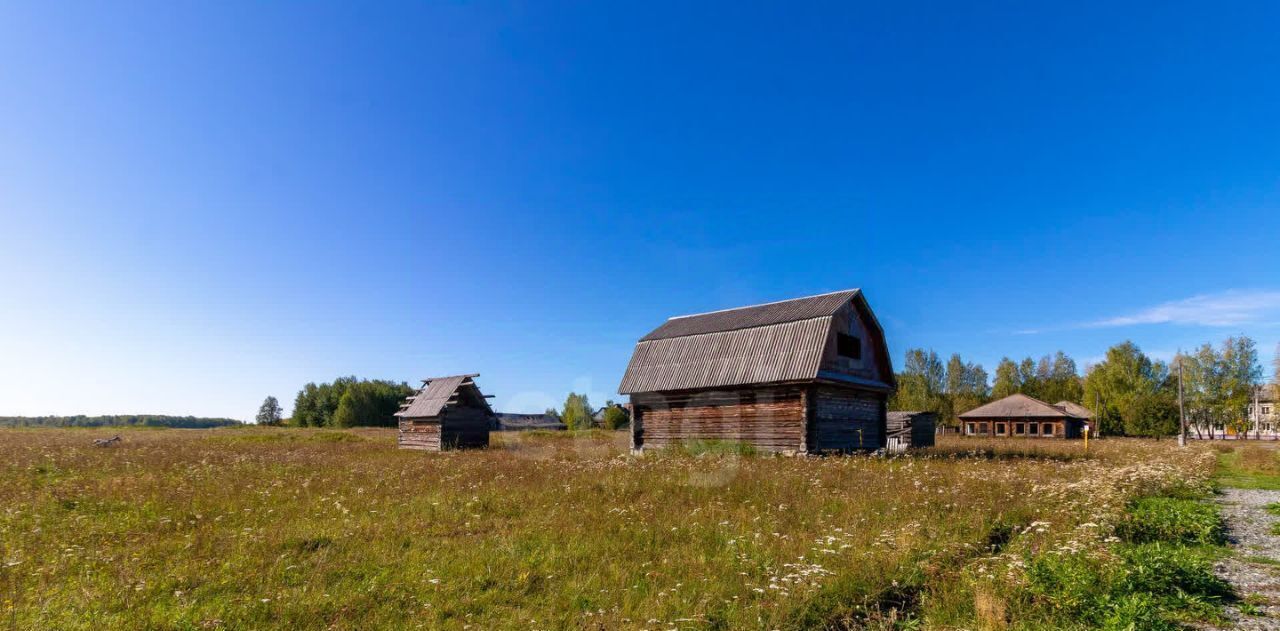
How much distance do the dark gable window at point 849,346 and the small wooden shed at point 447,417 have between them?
16981 millimetres

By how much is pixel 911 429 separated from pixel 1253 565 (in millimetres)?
27688

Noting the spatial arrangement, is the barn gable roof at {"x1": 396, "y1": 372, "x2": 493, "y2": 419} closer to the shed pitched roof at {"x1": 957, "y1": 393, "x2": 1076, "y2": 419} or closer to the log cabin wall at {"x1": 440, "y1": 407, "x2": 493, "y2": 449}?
the log cabin wall at {"x1": 440, "y1": 407, "x2": 493, "y2": 449}

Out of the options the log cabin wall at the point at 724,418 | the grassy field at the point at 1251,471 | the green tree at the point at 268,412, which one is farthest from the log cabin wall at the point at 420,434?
the green tree at the point at 268,412

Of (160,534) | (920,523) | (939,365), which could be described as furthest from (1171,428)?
(160,534)

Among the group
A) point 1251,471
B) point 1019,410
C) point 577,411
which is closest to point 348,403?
point 577,411

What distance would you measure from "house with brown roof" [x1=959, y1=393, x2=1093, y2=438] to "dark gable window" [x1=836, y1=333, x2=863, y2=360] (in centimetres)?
4171

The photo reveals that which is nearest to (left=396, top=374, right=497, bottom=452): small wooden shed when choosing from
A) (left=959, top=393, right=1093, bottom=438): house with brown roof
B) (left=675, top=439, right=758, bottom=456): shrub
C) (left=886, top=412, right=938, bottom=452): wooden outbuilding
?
(left=675, top=439, right=758, bottom=456): shrub

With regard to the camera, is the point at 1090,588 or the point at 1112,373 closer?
the point at 1090,588

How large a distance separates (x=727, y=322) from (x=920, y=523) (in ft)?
57.5

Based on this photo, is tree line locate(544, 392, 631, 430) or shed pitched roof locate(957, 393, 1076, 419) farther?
tree line locate(544, 392, 631, 430)

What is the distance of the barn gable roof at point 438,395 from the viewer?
92.0 feet

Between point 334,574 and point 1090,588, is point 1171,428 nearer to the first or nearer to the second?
point 1090,588

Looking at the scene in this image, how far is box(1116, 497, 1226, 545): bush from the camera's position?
352 inches

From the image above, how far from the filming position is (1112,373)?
67000 millimetres
